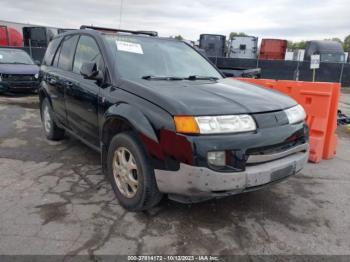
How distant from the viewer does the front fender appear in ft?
9.91

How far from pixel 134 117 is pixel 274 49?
78.5ft

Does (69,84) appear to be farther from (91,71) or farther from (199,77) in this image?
(199,77)

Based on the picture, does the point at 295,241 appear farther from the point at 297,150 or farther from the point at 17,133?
the point at 17,133

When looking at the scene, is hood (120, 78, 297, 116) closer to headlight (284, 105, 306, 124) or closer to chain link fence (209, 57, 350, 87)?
headlight (284, 105, 306, 124)

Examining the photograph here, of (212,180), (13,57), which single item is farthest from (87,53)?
(13,57)

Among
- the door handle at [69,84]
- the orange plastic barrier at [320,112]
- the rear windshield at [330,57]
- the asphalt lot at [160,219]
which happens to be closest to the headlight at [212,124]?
the asphalt lot at [160,219]

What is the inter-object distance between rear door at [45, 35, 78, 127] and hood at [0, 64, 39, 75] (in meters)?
6.33

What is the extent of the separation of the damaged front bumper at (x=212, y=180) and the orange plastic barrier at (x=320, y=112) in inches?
96.4

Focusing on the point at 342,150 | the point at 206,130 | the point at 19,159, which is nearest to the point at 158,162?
the point at 206,130

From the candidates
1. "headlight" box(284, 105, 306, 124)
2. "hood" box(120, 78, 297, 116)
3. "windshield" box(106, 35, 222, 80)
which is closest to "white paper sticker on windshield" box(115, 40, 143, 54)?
"windshield" box(106, 35, 222, 80)

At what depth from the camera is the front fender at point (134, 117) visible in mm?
3020

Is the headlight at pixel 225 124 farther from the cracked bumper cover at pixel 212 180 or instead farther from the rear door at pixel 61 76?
the rear door at pixel 61 76

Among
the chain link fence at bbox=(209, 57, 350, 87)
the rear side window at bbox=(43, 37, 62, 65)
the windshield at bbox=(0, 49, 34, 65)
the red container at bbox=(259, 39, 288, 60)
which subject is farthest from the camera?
the red container at bbox=(259, 39, 288, 60)

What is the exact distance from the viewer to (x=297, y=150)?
11.0 ft
